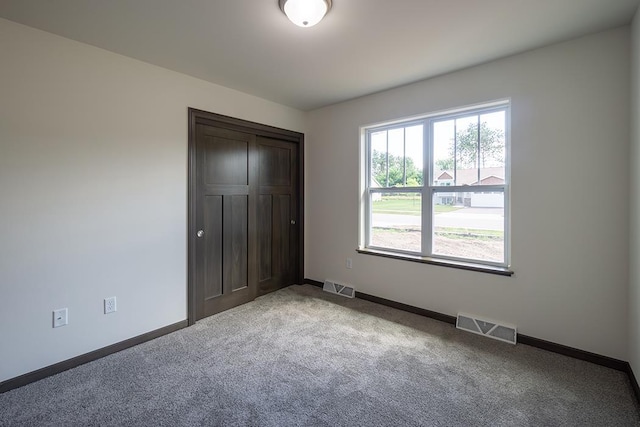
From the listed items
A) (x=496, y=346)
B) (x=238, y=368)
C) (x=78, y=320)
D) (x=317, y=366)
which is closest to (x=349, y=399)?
(x=317, y=366)

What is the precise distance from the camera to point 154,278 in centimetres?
271

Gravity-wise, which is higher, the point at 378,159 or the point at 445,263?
the point at 378,159

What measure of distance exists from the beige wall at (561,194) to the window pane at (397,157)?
0.35 m

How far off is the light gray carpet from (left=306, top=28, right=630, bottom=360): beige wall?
33cm

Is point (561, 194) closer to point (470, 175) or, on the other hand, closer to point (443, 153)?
point (470, 175)

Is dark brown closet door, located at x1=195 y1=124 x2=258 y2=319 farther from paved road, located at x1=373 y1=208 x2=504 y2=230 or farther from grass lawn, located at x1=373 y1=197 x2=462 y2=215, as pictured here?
paved road, located at x1=373 y1=208 x2=504 y2=230

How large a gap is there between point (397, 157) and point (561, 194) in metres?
1.61

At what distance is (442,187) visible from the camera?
3090 millimetres

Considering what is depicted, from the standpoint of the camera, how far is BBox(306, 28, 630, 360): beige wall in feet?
7.04

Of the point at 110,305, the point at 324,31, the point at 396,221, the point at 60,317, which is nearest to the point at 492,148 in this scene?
the point at 396,221

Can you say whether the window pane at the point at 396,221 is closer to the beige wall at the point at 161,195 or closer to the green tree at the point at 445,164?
the green tree at the point at 445,164

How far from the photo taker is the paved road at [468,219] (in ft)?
9.08

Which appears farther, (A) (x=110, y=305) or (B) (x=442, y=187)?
(B) (x=442, y=187)

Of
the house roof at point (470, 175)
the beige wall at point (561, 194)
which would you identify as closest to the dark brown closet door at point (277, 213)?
the beige wall at point (561, 194)
